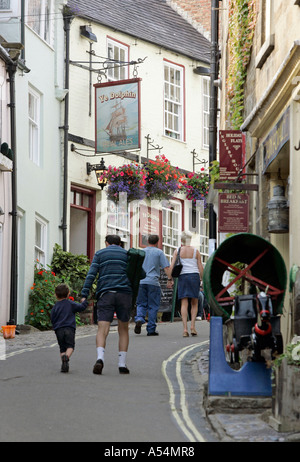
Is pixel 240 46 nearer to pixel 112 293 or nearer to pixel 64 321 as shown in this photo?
pixel 112 293

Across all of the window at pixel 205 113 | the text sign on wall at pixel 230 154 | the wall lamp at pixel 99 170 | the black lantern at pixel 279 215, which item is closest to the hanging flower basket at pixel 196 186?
the window at pixel 205 113

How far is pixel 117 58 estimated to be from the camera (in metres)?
26.7

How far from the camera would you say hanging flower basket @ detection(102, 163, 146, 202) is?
25.3 m

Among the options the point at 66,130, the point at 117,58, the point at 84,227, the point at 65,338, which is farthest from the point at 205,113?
the point at 65,338

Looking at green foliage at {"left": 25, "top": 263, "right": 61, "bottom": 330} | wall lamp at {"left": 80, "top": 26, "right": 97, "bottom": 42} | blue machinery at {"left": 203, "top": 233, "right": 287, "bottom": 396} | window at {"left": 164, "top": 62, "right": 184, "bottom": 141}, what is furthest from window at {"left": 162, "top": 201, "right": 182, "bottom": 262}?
blue machinery at {"left": 203, "top": 233, "right": 287, "bottom": 396}

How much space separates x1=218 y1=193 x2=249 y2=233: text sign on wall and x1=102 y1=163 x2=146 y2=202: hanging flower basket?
31.6ft

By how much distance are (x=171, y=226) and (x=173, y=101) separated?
11.7 ft

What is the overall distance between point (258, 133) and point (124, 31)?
1278 centimetres

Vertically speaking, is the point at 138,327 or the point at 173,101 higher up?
the point at 173,101

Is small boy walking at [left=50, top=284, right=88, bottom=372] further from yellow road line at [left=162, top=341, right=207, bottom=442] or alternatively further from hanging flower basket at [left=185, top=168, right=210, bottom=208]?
hanging flower basket at [left=185, top=168, right=210, bottom=208]

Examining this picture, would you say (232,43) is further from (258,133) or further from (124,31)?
(124,31)

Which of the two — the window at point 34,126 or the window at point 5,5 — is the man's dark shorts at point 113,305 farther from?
the window at point 5,5

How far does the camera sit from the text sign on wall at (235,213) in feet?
51.4
